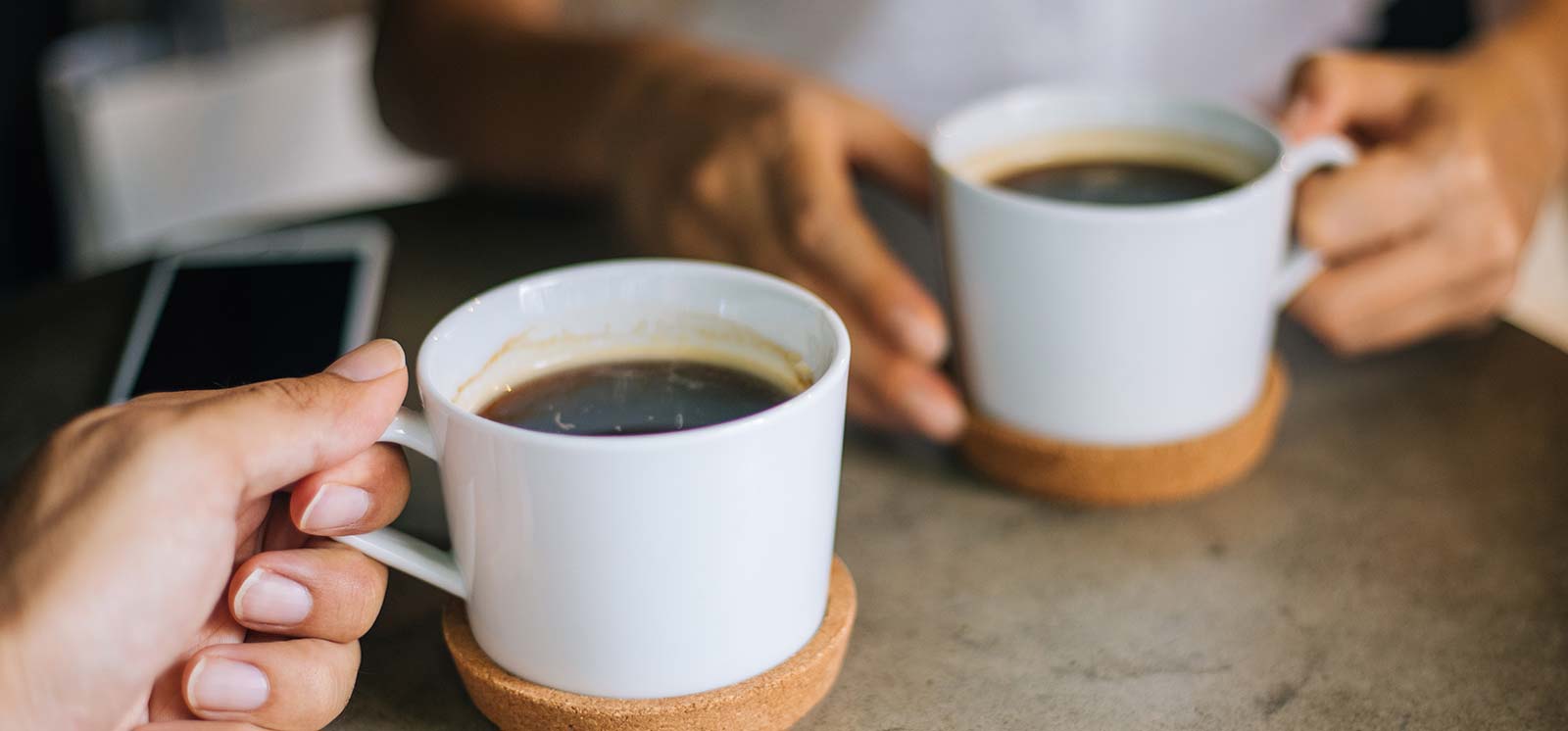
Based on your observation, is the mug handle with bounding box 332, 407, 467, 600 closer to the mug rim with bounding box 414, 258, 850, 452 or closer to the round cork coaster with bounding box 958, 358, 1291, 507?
the mug rim with bounding box 414, 258, 850, 452

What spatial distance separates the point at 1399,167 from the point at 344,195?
6.31ft

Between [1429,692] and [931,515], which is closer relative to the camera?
[1429,692]

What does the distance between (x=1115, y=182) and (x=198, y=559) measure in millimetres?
478

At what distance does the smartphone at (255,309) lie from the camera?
2.27ft

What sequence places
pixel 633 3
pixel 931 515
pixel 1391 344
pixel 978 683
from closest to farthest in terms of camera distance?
pixel 978 683 → pixel 931 515 → pixel 1391 344 → pixel 633 3

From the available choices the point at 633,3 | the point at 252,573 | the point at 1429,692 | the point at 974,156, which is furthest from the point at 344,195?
the point at 1429,692

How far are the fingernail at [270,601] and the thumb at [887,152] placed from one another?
0.39 meters

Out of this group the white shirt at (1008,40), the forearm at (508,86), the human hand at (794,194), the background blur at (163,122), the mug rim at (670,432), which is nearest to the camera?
the mug rim at (670,432)

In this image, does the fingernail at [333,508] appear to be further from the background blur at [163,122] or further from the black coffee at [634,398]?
the background blur at [163,122]

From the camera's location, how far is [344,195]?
227 cm

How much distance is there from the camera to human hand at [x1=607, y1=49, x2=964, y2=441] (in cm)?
66

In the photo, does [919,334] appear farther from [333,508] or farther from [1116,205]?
[333,508]

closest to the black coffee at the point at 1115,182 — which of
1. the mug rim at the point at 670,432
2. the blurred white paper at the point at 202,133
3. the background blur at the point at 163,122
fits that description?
the mug rim at the point at 670,432

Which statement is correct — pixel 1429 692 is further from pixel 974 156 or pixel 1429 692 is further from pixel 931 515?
pixel 974 156
